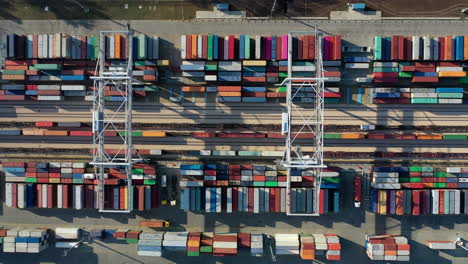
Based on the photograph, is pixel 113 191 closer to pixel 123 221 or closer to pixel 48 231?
pixel 123 221

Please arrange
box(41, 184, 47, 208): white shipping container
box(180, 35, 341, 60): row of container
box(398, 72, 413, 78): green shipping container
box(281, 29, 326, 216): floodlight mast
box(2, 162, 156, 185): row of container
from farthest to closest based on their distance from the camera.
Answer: box(41, 184, 47, 208): white shipping container → box(2, 162, 156, 185): row of container → box(180, 35, 341, 60): row of container → box(398, 72, 413, 78): green shipping container → box(281, 29, 326, 216): floodlight mast

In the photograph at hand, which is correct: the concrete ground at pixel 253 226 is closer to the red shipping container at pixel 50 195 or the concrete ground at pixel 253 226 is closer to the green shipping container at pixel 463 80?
the red shipping container at pixel 50 195

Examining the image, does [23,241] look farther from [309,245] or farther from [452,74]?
[452,74]

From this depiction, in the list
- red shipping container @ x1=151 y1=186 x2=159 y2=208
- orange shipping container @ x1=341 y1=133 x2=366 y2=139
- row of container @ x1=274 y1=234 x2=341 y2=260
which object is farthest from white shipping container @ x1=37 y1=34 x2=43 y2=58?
orange shipping container @ x1=341 y1=133 x2=366 y2=139

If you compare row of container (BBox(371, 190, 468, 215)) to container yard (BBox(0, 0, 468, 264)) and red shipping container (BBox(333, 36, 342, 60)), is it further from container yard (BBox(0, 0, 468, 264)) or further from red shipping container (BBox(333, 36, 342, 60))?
red shipping container (BBox(333, 36, 342, 60))

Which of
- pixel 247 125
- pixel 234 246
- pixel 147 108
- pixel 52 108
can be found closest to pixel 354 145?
pixel 247 125

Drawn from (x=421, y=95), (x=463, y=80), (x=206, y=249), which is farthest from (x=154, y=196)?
(x=463, y=80)

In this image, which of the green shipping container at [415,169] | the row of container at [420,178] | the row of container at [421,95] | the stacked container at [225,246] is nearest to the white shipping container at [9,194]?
the stacked container at [225,246]
